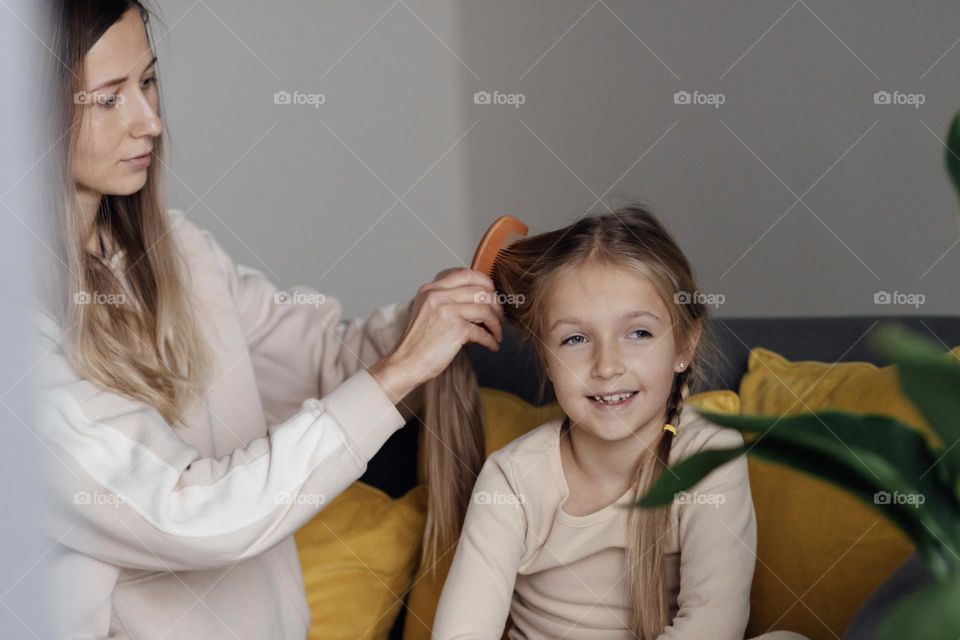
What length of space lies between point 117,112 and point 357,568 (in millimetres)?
739

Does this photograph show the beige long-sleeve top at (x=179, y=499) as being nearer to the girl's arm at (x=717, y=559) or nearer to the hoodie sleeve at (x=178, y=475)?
the hoodie sleeve at (x=178, y=475)

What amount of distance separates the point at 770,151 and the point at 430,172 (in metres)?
0.87

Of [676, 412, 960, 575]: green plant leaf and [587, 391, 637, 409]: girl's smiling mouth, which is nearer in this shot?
[676, 412, 960, 575]: green plant leaf

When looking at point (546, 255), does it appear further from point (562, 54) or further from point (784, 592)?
point (562, 54)

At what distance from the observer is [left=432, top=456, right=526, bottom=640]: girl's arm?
4.50 feet

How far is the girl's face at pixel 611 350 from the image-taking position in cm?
138

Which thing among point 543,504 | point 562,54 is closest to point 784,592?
point 543,504

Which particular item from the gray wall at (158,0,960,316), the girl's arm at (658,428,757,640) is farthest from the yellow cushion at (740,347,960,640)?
the gray wall at (158,0,960,316)

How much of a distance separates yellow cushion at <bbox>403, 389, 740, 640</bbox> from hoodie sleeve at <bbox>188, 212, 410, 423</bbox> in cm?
21

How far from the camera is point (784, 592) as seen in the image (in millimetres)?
1405

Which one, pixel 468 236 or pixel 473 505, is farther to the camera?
pixel 468 236

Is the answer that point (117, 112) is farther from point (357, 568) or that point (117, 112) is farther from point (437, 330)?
point (357, 568)

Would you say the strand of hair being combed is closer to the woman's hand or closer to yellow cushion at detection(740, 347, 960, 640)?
the woman's hand

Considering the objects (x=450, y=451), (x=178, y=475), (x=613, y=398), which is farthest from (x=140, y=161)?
(x=613, y=398)
